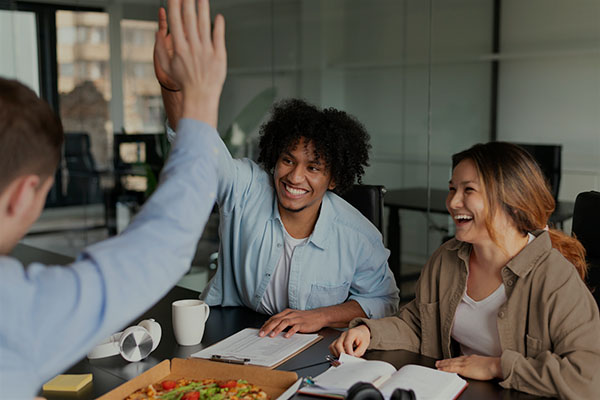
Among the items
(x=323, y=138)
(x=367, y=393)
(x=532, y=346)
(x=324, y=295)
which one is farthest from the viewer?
(x=323, y=138)

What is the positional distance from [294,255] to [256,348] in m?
0.50

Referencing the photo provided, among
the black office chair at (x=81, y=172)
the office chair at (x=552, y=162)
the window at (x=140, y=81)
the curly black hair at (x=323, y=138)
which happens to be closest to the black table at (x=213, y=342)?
the curly black hair at (x=323, y=138)

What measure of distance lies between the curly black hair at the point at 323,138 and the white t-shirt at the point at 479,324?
0.72 m

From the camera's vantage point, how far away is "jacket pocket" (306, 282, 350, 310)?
2246 mm

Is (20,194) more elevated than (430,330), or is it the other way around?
(20,194)

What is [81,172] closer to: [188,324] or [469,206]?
[188,324]

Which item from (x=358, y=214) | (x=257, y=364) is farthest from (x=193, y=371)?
(x=358, y=214)

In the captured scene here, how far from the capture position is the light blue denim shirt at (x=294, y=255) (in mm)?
2252

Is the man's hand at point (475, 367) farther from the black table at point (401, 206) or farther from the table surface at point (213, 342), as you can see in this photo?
the black table at point (401, 206)

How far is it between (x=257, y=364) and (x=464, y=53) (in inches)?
108

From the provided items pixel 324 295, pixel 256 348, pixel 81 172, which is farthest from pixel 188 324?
pixel 81 172

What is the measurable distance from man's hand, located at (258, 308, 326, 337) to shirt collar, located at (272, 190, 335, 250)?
29 cm

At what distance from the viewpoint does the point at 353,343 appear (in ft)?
5.89

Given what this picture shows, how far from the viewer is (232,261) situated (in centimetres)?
237
